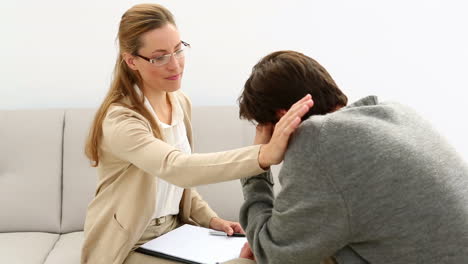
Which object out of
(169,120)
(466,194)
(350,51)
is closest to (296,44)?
(350,51)

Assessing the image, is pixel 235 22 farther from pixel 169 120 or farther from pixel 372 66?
pixel 169 120

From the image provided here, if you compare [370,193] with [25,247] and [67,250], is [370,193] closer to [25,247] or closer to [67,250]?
Result: [67,250]

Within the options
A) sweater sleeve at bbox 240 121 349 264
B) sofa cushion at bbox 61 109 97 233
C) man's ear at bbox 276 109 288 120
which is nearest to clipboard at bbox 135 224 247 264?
sweater sleeve at bbox 240 121 349 264

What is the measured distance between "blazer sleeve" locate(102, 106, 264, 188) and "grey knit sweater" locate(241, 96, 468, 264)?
0.23 metres

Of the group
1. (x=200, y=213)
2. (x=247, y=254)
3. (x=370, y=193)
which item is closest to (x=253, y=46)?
(x=200, y=213)

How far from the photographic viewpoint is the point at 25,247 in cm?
208

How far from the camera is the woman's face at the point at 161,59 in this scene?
1.64 meters

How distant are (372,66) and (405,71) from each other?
182 mm

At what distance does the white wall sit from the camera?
2510 mm

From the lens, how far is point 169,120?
1839mm

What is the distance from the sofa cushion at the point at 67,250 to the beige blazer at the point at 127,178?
279 mm

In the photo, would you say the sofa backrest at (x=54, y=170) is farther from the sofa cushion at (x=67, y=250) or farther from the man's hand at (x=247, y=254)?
the man's hand at (x=247, y=254)

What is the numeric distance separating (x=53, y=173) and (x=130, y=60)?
0.85 m

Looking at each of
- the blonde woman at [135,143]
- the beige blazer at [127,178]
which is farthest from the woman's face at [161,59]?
the beige blazer at [127,178]
